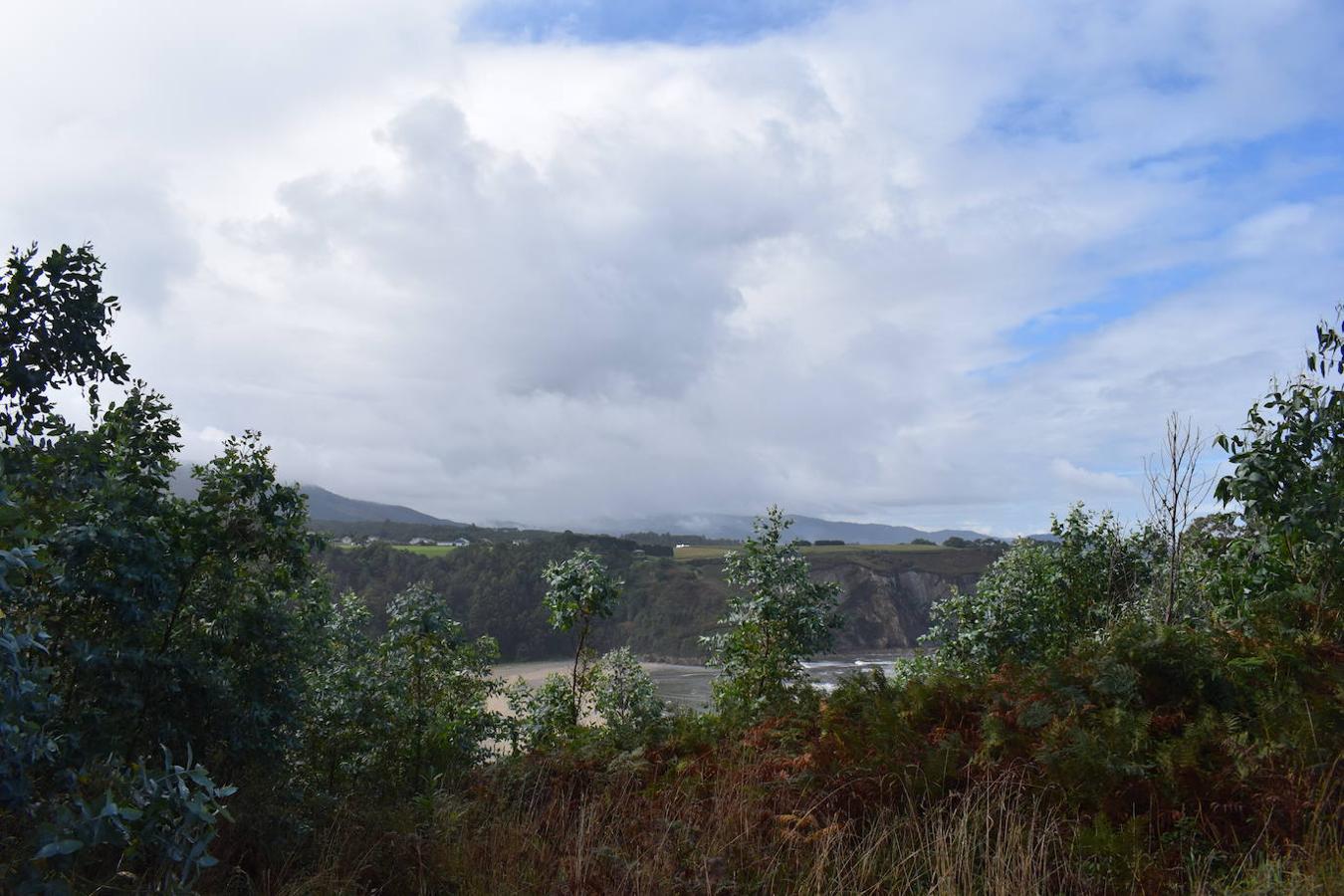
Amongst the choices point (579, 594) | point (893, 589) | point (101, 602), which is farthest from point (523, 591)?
point (893, 589)

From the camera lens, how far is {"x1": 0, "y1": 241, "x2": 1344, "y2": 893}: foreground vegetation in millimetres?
4527

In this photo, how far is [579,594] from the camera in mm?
11328

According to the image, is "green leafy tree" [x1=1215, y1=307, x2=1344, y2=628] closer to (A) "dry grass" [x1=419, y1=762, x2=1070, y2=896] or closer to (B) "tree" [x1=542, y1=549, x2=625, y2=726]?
(A) "dry grass" [x1=419, y1=762, x2=1070, y2=896]

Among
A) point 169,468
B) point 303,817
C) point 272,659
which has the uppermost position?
point 169,468

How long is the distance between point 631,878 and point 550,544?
88.0 feet

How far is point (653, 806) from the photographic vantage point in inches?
243

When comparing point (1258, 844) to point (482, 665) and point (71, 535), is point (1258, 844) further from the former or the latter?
point (482, 665)

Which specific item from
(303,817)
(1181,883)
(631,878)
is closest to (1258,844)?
(1181,883)

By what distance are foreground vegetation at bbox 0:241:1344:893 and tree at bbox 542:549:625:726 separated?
3038 millimetres

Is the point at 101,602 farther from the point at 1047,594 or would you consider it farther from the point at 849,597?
the point at 849,597

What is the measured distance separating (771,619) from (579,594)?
2.55 metres

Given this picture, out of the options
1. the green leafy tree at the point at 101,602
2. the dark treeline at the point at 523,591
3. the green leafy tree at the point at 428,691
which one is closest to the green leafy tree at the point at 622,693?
the green leafy tree at the point at 428,691

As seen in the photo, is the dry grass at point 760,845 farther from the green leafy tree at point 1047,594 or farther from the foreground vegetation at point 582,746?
the green leafy tree at point 1047,594

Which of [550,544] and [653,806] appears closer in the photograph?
[653,806]
